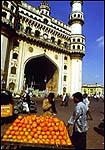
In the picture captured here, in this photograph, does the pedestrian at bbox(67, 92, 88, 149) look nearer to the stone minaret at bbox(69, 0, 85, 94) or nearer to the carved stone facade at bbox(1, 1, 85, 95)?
the carved stone facade at bbox(1, 1, 85, 95)

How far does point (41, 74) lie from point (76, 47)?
27.7ft

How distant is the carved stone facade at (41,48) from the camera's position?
32031 mm

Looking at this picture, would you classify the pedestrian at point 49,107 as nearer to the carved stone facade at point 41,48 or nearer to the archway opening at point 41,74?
the carved stone facade at point 41,48

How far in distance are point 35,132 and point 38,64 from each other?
35039 mm

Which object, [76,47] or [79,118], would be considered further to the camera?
[76,47]

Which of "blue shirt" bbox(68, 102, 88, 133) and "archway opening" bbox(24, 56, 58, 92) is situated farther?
"archway opening" bbox(24, 56, 58, 92)

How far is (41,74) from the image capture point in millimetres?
41688

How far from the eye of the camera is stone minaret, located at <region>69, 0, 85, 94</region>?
1602 inches

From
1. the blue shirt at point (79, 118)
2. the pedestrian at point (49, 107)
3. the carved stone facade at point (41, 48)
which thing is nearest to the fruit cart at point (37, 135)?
the blue shirt at point (79, 118)

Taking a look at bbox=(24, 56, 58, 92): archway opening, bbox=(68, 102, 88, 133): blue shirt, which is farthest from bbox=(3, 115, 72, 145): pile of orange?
bbox=(24, 56, 58, 92): archway opening

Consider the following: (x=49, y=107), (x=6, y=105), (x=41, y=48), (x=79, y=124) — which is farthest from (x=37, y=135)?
(x=41, y=48)

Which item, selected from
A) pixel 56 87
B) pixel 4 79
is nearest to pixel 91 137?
pixel 4 79

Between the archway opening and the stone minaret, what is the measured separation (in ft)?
12.4

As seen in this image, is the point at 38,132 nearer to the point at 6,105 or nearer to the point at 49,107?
the point at 49,107
